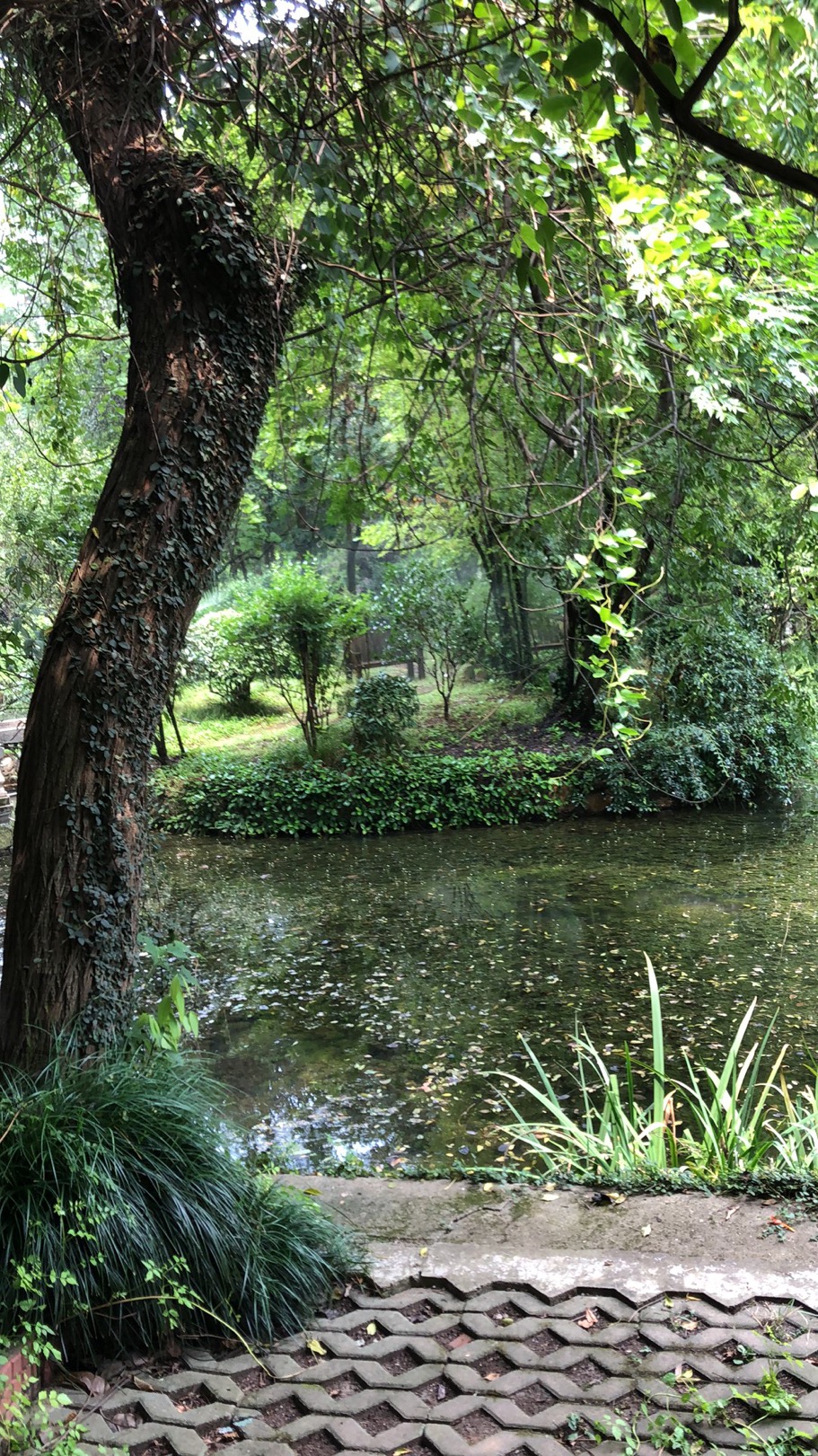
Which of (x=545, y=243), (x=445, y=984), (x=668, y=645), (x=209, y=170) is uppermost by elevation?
(x=209, y=170)

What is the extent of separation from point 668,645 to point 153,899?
624 cm

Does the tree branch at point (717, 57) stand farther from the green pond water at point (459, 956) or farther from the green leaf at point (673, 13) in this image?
the green pond water at point (459, 956)

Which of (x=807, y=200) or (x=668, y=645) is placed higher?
(x=807, y=200)

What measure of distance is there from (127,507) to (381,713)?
30.4ft

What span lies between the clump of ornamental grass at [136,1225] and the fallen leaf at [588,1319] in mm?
640

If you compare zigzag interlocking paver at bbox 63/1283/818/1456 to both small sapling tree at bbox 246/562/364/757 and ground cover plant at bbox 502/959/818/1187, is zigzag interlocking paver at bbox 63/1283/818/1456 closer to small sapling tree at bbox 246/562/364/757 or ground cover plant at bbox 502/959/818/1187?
ground cover plant at bbox 502/959/818/1187

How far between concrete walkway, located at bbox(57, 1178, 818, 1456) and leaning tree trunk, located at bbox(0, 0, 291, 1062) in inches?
40.3

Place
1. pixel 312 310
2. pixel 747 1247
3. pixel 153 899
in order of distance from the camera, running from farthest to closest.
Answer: pixel 153 899, pixel 312 310, pixel 747 1247

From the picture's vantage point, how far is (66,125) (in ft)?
10.7

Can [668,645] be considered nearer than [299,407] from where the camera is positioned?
No

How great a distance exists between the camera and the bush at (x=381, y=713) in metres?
12.2

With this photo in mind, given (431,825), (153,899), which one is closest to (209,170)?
(153,899)

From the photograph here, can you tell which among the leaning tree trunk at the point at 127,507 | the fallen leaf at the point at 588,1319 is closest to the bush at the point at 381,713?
the leaning tree trunk at the point at 127,507

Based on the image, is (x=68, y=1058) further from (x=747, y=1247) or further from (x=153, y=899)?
(x=153, y=899)
